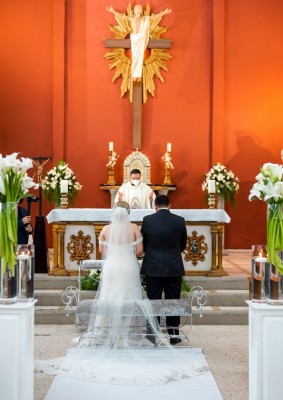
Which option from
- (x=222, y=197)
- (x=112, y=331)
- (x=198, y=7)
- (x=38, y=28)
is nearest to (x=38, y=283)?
(x=112, y=331)

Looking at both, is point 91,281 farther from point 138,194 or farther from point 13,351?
point 13,351

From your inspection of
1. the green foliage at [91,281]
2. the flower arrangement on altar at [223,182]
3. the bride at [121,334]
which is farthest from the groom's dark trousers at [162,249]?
the flower arrangement on altar at [223,182]

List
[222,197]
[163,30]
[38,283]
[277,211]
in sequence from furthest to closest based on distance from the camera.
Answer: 1. [163,30]
2. [222,197]
3. [38,283]
4. [277,211]

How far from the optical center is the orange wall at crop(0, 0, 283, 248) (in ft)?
44.2

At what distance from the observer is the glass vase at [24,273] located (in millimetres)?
4383

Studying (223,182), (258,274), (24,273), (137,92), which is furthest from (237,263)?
(24,273)

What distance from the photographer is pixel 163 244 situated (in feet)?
22.3

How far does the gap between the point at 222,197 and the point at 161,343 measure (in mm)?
6022

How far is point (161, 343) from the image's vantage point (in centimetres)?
693

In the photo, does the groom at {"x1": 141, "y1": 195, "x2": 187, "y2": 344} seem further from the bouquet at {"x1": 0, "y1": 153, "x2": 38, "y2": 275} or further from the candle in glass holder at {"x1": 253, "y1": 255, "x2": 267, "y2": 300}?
the bouquet at {"x1": 0, "y1": 153, "x2": 38, "y2": 275}

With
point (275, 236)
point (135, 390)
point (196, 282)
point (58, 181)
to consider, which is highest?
point (58, 181)

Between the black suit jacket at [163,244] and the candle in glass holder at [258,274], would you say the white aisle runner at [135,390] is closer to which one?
the candle in glass holder at [258,274]

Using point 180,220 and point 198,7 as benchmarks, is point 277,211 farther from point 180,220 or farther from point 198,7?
point 198,7

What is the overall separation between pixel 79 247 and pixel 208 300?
81.7 inches
